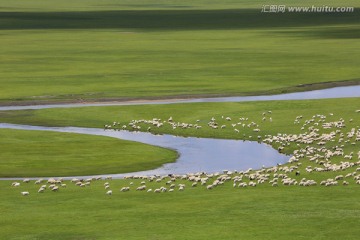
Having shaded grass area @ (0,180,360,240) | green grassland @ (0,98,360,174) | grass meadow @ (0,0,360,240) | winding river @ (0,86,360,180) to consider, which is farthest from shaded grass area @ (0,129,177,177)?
shaded grass area @ (0,180,360,240)

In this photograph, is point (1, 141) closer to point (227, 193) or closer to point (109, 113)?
point (109, 113)

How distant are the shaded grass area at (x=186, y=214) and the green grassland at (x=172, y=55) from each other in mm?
31121

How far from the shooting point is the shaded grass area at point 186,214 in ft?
88.0

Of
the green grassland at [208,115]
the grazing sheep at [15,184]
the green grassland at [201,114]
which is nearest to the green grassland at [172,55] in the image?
the green grassland at [201,114]

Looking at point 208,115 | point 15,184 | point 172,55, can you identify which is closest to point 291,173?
point 15,184

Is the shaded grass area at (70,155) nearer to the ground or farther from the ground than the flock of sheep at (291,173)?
nearer to the ground

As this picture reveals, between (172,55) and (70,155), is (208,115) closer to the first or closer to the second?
(70,155)

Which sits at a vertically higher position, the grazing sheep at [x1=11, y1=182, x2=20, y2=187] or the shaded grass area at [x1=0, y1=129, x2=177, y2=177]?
the grazing sheep at [x1=11, y1=182, x2=20, y2=187]

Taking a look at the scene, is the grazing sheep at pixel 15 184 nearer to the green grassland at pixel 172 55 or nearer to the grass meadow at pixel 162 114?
the grass meadow at pixel 162 114

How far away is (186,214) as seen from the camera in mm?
29031

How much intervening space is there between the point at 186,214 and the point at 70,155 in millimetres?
14540

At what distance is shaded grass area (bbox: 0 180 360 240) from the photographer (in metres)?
26.8

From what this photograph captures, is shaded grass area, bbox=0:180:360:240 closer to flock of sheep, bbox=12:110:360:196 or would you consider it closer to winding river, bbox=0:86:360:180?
flock of sheep, bbox=12:110:360:196

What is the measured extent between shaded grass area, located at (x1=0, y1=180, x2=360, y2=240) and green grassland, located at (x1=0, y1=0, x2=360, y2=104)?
31.1 metres
